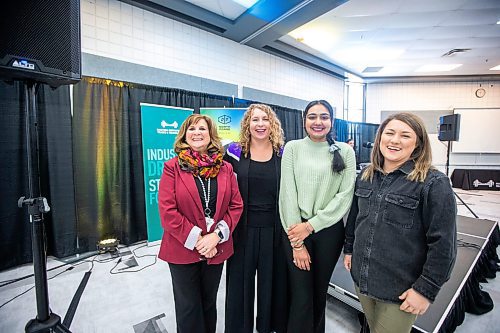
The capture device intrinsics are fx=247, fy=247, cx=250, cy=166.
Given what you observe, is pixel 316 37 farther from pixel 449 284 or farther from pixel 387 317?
pixel 387 317

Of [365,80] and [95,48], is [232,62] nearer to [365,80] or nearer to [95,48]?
[95,48]

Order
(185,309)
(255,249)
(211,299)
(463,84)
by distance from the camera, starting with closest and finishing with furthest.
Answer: (185,309) < (211,299) < (255,249) < (463,84)

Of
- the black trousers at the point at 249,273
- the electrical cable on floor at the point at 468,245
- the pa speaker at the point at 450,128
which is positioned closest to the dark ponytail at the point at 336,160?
the black trousers at the point at 249,273

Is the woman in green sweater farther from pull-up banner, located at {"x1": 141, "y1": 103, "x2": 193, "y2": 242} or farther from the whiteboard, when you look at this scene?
the whiteboard

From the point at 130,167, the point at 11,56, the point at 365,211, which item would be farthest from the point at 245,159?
the point at 130,167

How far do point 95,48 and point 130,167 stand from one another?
5.25 ft

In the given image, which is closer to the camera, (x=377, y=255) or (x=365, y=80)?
(x=377, y=255)

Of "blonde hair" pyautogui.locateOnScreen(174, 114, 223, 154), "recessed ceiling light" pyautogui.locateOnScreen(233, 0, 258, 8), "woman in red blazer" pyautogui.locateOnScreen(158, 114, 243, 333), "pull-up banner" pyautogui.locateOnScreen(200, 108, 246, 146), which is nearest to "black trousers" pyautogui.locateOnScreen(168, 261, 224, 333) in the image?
"woman in red blazer" pyautogui.locateOnScreen(158, 114, 243, 333)

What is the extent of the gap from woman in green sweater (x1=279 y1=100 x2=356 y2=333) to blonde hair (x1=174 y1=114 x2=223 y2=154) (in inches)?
16.8

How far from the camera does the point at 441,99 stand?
8258 mm

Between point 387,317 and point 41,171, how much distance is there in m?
3.58

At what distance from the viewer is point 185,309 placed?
4.44 ft

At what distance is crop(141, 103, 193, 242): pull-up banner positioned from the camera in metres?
3.38

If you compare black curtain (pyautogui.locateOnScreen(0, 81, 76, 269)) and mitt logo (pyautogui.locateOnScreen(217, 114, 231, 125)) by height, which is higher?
mitt logo (pyautogui.locateOnScreen(217, 114, 231, 125))
